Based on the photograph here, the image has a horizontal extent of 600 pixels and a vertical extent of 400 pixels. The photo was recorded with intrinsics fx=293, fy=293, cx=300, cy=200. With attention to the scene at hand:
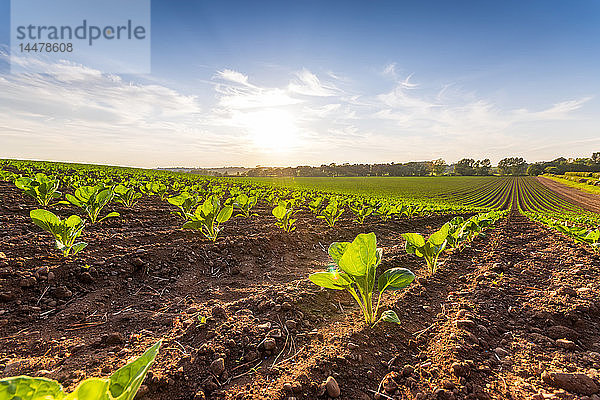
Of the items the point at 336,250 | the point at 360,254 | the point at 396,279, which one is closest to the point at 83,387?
the point at 360,254

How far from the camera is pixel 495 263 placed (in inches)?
192

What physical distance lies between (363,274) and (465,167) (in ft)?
462

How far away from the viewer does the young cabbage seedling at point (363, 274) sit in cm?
241

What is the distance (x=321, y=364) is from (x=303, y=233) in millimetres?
4659

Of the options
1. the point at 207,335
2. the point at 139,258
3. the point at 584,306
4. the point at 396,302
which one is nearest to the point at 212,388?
the point at 207,335

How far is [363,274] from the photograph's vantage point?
252 cm

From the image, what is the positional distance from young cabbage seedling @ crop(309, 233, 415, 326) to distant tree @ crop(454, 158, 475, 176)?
129701 mm

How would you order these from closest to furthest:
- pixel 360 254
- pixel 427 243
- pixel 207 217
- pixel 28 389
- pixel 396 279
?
pixel 28 389 < pixel 360 254 < pixel 396 279 < pixel 427 243 < pixel 207 217

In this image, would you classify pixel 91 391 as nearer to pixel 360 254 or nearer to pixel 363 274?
pixel 360 254

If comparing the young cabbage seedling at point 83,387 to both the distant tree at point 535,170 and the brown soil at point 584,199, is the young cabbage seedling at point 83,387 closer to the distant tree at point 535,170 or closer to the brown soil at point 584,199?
the brown soil at point 584,199

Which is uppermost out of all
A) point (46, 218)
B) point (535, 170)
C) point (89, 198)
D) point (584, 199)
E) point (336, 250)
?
point (535, 170)

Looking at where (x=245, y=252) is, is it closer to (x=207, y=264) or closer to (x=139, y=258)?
(x=207, y=264)

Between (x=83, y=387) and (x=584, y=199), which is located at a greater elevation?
(x=83, y=387)

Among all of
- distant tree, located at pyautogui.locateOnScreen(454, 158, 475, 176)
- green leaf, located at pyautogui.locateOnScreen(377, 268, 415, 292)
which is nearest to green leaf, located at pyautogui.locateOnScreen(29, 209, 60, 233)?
green leaf, located at pyautogui.locateOnScreen(377, 268, 415, 292)
